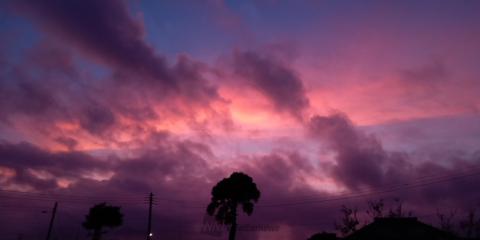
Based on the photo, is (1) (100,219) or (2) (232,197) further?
(1) (100,219)

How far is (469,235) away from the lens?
6009 centimetres

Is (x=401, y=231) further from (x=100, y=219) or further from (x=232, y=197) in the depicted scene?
(x=100, y=219)

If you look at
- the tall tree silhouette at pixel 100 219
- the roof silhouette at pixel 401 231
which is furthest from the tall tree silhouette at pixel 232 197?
the tall tree silhouette at pixel 100 219

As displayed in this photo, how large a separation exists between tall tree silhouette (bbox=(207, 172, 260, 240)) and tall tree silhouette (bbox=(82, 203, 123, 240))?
2897cm

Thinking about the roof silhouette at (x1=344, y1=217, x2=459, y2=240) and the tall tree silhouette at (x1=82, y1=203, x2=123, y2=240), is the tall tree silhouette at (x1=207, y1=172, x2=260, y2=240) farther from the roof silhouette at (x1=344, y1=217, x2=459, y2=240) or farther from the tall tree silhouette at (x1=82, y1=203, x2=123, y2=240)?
the tall tree silhouette at (x1=82, y1=203, x2=123, y2=240)

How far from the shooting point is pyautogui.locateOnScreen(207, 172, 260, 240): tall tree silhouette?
222ft

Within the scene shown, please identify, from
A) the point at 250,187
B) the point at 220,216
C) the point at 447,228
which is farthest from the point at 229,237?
the point at 447,228

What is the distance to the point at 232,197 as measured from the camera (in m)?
67.8

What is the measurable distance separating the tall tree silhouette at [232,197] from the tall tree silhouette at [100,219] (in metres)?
29.0

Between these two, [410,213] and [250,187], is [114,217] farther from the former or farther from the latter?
[410,213]

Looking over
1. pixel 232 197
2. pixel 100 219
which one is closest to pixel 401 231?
pixel 232 197

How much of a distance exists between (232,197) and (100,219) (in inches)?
1294

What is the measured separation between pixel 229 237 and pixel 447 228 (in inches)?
1195

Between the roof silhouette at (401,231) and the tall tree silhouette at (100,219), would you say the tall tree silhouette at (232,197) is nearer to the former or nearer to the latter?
the roof silhouette at (401,231)
